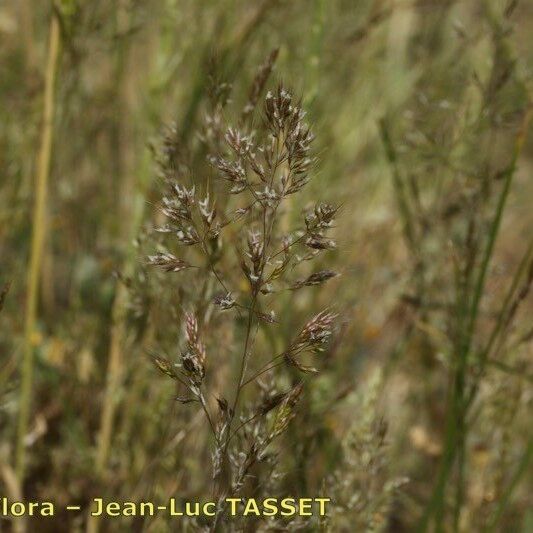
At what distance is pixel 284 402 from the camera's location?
0.87m

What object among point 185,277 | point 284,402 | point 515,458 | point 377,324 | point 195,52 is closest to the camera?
point 284,402

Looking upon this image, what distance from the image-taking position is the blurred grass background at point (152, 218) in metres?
1.39

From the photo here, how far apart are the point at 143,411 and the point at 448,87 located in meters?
1.23

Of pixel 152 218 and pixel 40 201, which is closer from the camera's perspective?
pixel 40 201

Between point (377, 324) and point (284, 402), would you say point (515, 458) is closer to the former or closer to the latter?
point (377, 324)

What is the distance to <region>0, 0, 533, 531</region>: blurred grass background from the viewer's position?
139cm

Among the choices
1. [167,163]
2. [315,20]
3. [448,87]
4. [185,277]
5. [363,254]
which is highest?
[448,87]

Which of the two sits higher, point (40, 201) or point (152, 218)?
point (152, 218)

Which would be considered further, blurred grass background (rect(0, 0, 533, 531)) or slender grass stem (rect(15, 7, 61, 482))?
blurred grass background (rect(0, 0, 533, 531))

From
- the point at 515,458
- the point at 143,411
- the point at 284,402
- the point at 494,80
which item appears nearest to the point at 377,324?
the point at 515,458

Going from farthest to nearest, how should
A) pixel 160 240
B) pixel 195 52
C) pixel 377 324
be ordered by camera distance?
pixel 377 324 → pixel 195 52 → pixel 160 240

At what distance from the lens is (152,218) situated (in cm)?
169

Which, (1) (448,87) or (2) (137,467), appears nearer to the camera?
(2) (137,467)

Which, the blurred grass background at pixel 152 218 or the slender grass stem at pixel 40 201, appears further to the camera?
the blurred grass background at pixel 152 218
